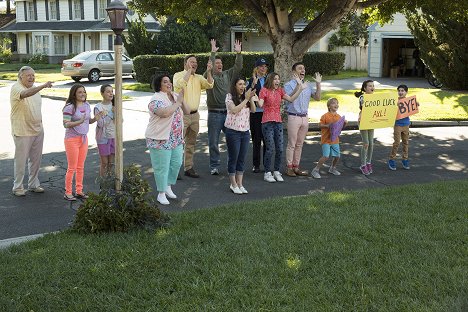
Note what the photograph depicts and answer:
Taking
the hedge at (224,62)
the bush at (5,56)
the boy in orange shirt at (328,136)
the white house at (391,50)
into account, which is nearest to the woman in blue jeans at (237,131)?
the boy in orange shirt at (328,136)

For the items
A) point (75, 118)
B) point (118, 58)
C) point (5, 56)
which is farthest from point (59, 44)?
point (118, 58)

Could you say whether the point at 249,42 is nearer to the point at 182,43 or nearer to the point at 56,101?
the point at 182,43

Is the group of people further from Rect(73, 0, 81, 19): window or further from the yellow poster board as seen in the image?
Rect(73, 0, 81, 19): window

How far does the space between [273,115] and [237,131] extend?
3.02ft

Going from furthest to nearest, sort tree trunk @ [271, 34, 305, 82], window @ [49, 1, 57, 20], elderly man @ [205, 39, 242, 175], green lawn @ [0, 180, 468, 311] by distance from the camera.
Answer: window @ [49, 1, 57, 20], tree trunk @ [271, 34, 305, 82], elderly man @ [205, 39, 242, 175], green lawn @ [0, 180, 468, 311]

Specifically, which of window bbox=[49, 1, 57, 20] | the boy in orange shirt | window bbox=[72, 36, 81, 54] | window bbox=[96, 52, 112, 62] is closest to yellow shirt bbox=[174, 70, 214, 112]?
the boy in orange shirt

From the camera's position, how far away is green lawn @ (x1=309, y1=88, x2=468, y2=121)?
1695cm

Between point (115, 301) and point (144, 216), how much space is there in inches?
75.5

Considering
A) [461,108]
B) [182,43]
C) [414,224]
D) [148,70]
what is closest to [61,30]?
[182,43]

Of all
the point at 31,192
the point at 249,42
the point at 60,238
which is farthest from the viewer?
the point at 249,42

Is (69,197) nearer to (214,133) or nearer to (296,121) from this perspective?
(214,133)

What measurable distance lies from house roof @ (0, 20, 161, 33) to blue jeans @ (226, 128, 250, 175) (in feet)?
115

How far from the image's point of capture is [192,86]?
958 centimetres

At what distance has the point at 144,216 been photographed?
6.60 m
